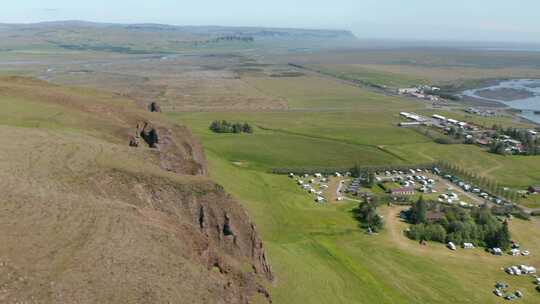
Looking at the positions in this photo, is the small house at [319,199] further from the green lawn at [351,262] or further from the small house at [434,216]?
the small house at [434,216]

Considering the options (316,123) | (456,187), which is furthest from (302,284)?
(316,123)

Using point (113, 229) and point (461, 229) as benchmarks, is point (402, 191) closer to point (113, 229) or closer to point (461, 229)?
point (461, 229)

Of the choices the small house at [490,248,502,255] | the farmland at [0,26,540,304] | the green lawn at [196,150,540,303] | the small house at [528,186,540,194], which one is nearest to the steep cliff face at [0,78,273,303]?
the farmland at [0,26,540,304]

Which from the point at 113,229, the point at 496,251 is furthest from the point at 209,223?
the point at 496,251

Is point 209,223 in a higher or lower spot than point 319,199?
higher

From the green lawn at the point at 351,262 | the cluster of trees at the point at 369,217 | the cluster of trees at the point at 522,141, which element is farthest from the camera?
the cluster of trees at the point at 522,141

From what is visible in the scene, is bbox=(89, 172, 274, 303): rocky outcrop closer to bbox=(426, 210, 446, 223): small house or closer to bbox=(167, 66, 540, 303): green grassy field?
bbox=(167, 66, 540, 303): green grassy field

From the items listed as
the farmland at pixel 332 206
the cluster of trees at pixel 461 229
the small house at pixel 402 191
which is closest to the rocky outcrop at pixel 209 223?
the farmland at pixel 332 206
